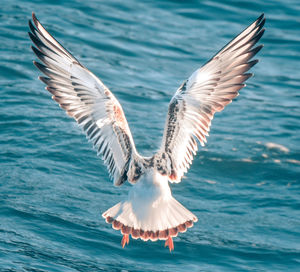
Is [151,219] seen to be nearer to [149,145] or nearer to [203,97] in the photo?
[203,97]

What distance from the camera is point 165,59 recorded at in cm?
1338

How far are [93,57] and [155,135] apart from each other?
3.02m

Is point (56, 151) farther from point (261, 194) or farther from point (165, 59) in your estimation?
point (165, 59)

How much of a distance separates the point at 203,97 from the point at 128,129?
40.5 inches

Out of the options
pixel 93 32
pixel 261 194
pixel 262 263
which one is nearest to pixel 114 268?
pixel 262 263

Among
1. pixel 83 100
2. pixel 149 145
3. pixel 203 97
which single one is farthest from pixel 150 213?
pixel 149 145

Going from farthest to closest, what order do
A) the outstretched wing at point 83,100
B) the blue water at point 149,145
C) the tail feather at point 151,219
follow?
the blue water at point 149,145 → the outstretched wing at point 83,100 → the tail feather at point 151,219

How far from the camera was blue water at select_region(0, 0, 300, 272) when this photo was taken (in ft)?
25.9

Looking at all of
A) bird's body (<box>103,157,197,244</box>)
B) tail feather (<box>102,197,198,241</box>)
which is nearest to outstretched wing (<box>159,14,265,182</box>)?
bird's body (<box>103,157,197,244</box>)

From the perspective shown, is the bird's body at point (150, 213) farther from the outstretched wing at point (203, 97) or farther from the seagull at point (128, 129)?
the outstretched wing at point (203, 97)

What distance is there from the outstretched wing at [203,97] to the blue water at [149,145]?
138 cm

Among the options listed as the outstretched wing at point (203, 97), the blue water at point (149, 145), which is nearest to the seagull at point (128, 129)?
the outstretched wing at point (203, 97)

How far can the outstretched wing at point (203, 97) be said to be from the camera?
284 inches

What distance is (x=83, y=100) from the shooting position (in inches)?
285
